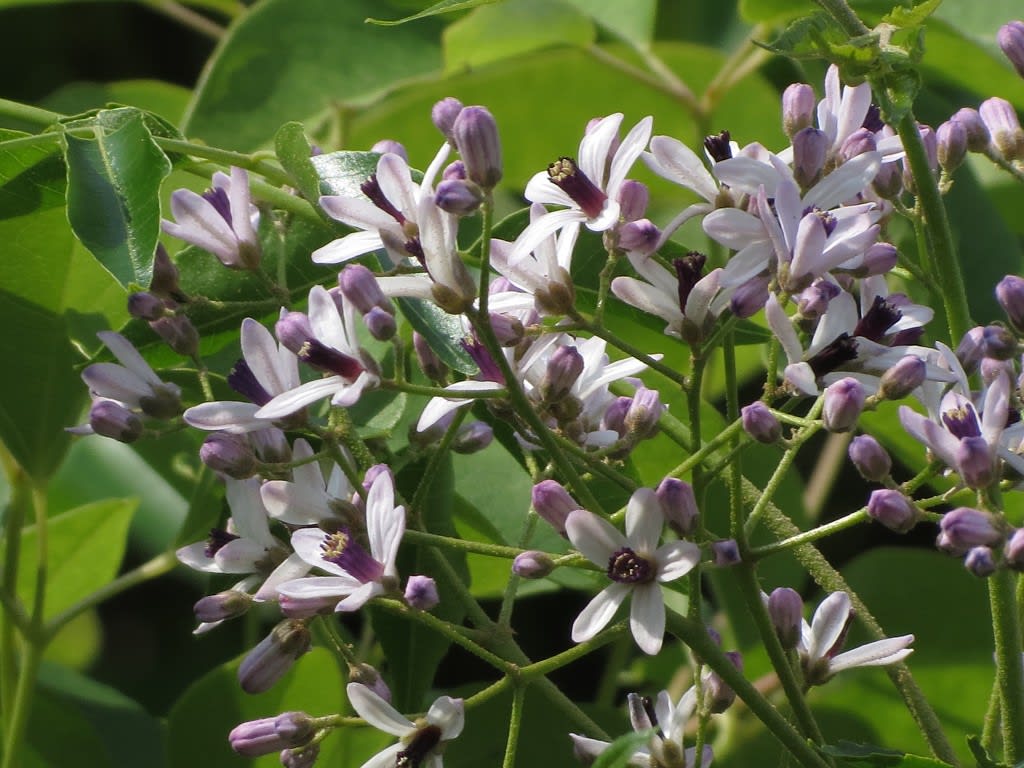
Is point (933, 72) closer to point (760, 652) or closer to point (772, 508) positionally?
point (760, 652)

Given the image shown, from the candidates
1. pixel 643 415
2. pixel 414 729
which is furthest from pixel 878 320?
pixel 414 729

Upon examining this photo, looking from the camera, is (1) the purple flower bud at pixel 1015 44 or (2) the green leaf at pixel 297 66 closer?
(1) the purple flower bud at pixel 1015 44

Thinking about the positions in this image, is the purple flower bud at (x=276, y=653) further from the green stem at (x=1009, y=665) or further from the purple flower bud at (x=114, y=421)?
the green stem at (x=1009, y=665)

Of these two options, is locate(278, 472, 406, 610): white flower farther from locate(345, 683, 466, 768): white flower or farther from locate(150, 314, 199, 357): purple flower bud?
locate(150, 314, 199, 357): purple flower bud

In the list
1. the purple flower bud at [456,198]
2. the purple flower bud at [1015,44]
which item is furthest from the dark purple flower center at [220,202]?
the purple flower bud at [1015,44]

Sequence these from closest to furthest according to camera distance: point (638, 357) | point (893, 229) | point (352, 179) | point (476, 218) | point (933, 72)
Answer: point (638, 357)
point (352, 179)
point (476, 218)
point (893, 229)
point (933, 72)

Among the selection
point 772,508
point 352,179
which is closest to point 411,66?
point 352,179
